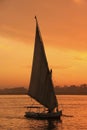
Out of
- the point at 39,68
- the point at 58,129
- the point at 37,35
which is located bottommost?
the point at 58,129

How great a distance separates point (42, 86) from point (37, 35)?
896 centimetres

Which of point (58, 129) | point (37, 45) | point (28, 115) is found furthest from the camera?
point (28, 115)

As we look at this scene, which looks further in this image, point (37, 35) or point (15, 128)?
point (37, 35)

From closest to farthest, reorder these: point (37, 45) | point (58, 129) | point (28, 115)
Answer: point (58, 129) → point (37, 45) → point (28, 115)

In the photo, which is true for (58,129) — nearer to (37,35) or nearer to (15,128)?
(15,128)

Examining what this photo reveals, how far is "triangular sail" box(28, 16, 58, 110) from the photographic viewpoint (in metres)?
69.4

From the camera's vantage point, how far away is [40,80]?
71.2 m

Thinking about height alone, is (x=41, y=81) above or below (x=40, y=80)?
below

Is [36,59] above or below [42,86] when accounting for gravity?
above

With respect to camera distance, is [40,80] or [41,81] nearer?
[40,80]

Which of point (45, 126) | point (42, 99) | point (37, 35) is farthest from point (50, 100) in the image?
point (37, 35)

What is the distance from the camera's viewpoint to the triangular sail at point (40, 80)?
6938cm

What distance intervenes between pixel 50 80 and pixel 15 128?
36.6ft

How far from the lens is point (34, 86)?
70.2 meters
